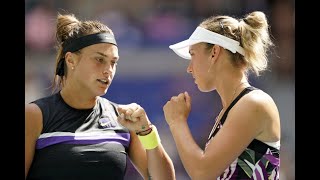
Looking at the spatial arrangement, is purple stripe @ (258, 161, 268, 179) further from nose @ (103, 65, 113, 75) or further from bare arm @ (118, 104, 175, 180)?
nose @ (103, 65, 113, 75)

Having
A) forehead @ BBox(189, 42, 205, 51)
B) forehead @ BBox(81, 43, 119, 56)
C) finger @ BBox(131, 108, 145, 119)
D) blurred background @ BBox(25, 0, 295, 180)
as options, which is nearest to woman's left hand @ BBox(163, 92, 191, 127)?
finger @ BBox(131, 108, 145, 119)

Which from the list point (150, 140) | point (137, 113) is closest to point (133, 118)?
point (137, 113)

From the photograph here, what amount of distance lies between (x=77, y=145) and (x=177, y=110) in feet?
1.56

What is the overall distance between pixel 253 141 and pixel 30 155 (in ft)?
3.21

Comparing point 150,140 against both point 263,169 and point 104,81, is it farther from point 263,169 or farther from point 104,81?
point 263,169

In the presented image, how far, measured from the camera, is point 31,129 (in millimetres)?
2592

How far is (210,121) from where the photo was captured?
169 inches

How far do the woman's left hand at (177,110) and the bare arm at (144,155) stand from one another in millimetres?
119

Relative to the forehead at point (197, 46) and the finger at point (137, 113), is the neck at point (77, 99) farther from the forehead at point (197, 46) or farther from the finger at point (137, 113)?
the forehead at point (197, 46)

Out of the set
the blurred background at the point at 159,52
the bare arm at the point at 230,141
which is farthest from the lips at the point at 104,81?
the blurred background at the point at 159,52

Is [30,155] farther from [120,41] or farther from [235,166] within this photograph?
[120,41]

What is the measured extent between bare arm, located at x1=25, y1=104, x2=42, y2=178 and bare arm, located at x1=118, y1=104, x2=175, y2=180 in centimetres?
37

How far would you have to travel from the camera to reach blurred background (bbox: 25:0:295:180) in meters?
4.28
